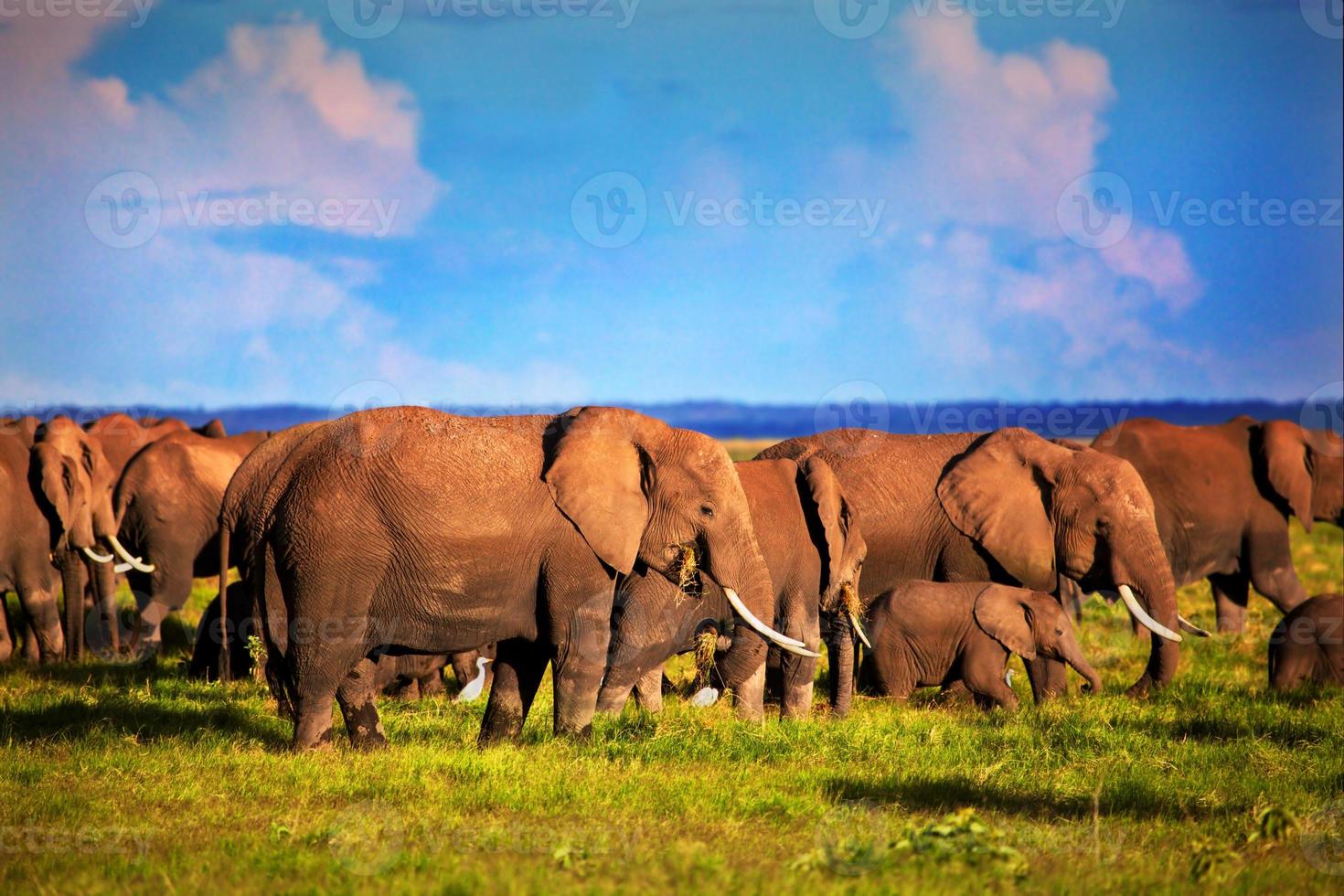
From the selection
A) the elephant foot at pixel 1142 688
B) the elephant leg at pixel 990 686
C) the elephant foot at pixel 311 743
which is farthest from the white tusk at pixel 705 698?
the elephant foot at pixel 1142 688

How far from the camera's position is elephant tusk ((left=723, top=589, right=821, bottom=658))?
36.1 ft

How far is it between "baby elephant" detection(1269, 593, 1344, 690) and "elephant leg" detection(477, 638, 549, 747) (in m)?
7.57

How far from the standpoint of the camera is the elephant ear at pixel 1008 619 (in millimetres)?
13227

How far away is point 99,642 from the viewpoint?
1781 cm

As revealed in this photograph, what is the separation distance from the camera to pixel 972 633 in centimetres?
1335

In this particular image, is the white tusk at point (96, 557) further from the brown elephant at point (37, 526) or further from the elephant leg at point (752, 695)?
the elephant leg at point (752, 695)

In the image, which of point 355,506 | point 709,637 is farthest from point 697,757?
point 355,506

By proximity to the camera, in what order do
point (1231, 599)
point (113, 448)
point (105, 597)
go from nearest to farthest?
point (105, 597), point (1231, 599), point (113, 448)

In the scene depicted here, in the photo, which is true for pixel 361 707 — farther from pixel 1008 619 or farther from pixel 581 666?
pixel 1008 619

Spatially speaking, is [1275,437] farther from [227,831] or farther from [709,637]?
[227,831]

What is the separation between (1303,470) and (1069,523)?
21.9 ft

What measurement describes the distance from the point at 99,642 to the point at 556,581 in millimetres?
9793

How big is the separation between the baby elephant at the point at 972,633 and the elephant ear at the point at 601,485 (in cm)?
359

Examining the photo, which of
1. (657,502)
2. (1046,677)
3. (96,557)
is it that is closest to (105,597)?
(96,557)
